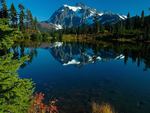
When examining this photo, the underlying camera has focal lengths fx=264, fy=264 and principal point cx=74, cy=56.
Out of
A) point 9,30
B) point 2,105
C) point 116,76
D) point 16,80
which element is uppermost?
point 9,30

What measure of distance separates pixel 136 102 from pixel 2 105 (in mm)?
19112

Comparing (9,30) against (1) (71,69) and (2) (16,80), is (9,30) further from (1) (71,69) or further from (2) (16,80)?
(1) (71,69)

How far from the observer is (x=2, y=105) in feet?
28.7

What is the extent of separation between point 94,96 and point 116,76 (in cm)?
1438

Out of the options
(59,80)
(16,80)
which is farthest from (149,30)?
(16,80)

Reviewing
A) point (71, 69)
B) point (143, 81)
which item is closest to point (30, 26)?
point (71, 69)

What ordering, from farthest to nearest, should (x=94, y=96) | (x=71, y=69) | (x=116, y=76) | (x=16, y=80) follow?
(x=71, y=69)
(x=116, y=76)
(x=94, y=96)
(x=16, y=80)

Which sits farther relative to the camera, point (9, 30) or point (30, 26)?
point (30, 26)

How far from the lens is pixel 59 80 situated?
123 feet

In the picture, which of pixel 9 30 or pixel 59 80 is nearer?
pixel 9 30

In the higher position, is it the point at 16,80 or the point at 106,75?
the point at 16,80

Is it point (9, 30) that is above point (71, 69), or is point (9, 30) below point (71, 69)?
above

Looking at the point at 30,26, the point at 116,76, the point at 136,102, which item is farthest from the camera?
the point at 30,26

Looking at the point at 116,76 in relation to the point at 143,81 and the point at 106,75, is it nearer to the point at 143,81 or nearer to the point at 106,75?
the point at 106,75
